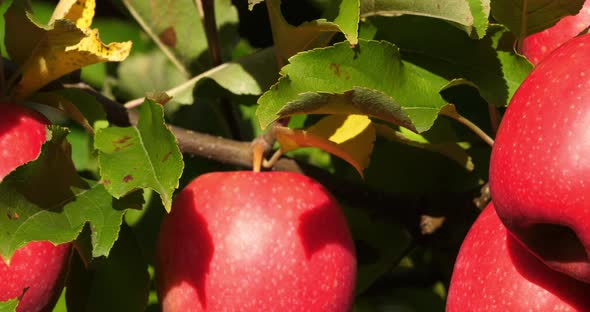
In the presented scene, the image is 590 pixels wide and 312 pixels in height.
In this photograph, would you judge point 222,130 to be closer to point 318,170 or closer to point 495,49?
point 318,170

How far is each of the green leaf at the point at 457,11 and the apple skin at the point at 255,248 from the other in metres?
0.20

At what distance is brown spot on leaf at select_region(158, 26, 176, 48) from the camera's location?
4.05ft

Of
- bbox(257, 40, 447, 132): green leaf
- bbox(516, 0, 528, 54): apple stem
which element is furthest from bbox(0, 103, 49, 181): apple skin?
bbox(516, 0, 528, 54): apple stem

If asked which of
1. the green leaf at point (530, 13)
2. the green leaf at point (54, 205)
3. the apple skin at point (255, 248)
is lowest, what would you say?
the apple skin at point (255, 248)

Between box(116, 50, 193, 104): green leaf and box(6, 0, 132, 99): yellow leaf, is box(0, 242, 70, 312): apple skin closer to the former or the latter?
box(6, 0, 132, 99): yellow leaf

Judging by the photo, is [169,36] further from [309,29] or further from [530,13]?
[530,13]

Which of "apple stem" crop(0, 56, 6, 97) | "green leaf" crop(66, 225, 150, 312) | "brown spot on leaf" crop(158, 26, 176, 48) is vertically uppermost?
"apple stem" crop(0, 56, 6, 97)

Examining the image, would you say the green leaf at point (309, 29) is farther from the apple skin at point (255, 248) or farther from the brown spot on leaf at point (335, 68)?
the apple skin at point (255, 248)

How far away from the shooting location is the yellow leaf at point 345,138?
968 millimetres

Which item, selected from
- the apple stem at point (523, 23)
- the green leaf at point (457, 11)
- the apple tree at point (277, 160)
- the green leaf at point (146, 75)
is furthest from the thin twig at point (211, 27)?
the apple stem at point (523, 23)

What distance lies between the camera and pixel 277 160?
3.54 feet

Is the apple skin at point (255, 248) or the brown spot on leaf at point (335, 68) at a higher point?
the brown spot on leaf at point (335, 68)

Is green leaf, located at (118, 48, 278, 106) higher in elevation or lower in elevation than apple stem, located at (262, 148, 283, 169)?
higher

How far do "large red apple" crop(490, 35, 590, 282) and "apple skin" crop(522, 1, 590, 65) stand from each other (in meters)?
0.15
